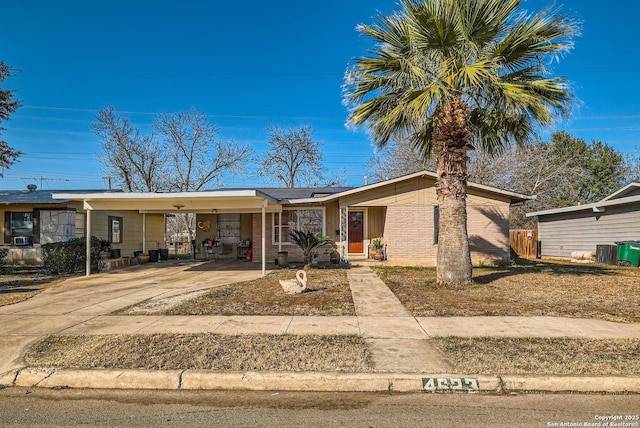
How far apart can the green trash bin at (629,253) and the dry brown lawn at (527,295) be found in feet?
13.1

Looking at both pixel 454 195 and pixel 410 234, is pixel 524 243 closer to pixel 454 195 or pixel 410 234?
pixel 410 234

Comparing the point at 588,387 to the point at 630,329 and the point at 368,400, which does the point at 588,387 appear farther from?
the point at 630,329

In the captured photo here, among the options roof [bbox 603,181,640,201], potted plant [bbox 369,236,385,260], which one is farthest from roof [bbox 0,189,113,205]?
roof [bbox 603,181,640,201]

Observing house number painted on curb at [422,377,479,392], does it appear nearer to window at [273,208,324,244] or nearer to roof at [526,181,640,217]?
window at [273,208,324,244]

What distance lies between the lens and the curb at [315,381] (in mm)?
4188

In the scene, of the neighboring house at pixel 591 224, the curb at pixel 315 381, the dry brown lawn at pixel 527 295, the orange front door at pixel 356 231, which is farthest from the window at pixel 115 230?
the neighboring house at pixel 591 224

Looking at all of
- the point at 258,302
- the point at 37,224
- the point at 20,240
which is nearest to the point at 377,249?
the point at 258,302

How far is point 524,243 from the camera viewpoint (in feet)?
79.5

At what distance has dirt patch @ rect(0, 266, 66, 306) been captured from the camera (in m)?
9.35

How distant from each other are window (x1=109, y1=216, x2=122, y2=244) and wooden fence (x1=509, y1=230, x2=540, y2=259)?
21820 millimetres

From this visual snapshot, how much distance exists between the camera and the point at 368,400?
4043 mm

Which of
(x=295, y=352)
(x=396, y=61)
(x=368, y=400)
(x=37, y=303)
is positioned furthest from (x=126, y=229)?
(x=368, y=400)

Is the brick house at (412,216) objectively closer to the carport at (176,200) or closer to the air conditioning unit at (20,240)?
the carport at (176,200)

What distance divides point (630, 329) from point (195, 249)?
17701mm
